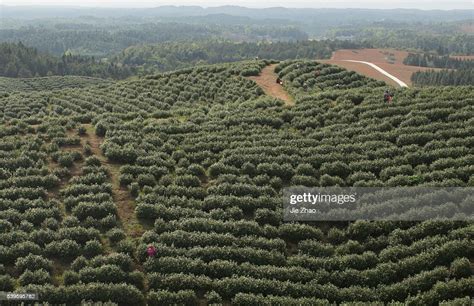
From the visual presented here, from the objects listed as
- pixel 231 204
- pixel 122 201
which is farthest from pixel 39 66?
pixel 231 204

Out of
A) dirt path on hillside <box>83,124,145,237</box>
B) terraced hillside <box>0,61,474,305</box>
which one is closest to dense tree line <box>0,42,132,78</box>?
terraced hillside <box>0,61,474,305</box>

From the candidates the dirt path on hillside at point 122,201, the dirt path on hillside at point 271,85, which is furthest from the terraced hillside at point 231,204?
the dirt path on hillside at point 271,85

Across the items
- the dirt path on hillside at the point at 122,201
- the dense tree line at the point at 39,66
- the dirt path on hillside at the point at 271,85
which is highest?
the dirt path on hillside at the point at 271,85

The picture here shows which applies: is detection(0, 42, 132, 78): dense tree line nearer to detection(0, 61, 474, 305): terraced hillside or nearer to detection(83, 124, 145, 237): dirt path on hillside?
detection(0, 61, 474, 305): terraced hillside

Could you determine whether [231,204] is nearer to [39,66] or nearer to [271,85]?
[271,85]

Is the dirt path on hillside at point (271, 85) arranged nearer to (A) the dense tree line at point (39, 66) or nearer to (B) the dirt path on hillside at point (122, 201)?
(B) the dirt path on hillside at point (122, 201)

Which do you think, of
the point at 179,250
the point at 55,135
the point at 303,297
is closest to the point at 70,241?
the point at 179,250

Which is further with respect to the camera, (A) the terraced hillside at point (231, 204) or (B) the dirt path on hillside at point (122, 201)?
(B) the dirt path on hillside at point (122, 201)
